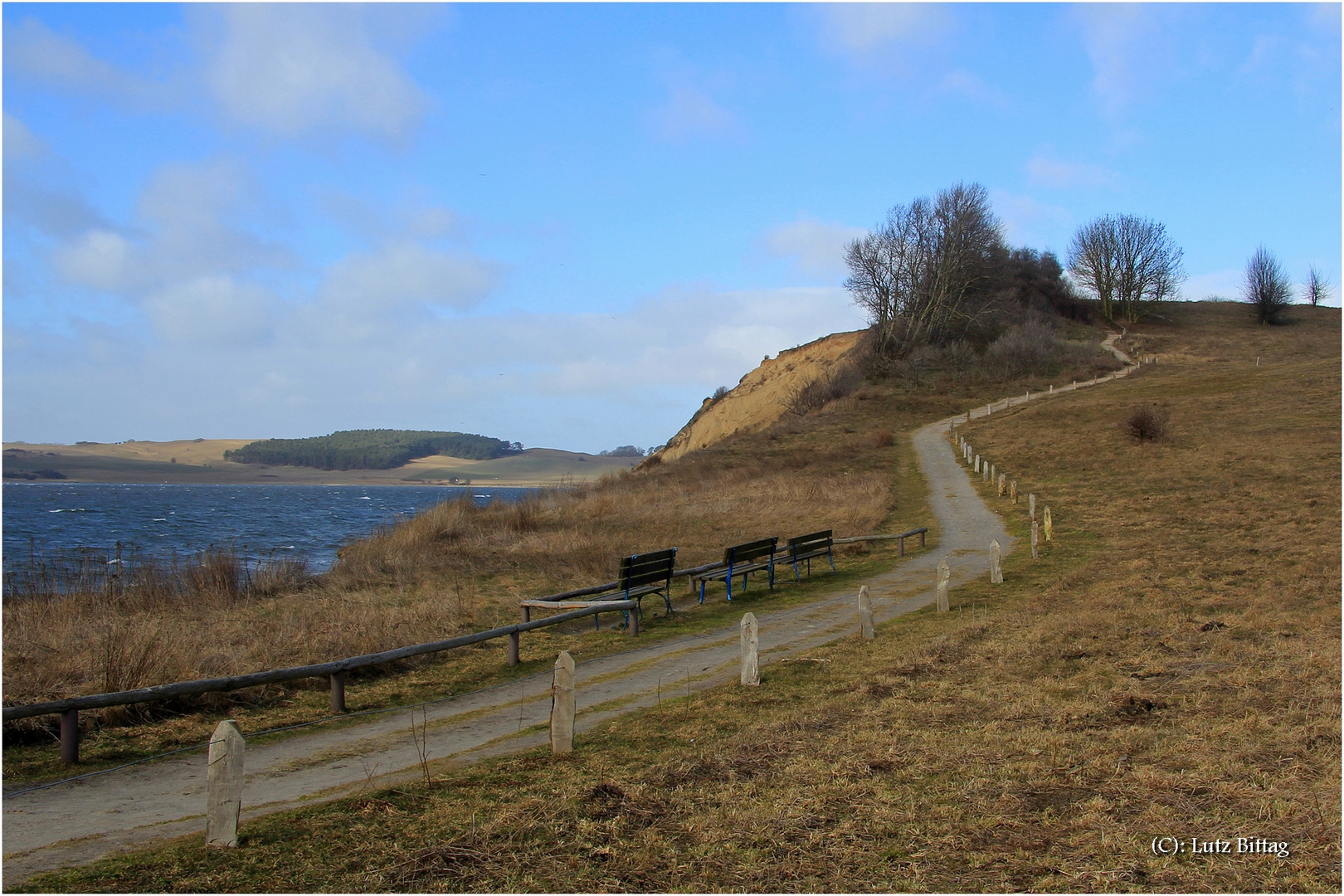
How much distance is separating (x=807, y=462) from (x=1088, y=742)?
31.5 meters

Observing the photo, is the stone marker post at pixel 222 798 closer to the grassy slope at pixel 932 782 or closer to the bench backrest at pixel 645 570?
the grassy slope at pixel 932 782

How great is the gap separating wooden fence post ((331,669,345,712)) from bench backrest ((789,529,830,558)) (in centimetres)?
952

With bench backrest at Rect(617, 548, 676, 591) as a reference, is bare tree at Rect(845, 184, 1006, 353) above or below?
above

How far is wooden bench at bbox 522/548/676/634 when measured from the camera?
1235 centimetres

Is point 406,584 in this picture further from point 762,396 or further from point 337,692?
point 762,396

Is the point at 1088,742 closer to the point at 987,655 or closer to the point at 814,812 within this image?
the point at 814,812

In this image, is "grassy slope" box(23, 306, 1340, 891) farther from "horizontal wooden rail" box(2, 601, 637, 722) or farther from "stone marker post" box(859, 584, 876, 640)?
"horizontal wooden rail" box(2, 601, 637, 722)

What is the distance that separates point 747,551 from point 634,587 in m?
2.94

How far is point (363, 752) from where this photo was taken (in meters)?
7.21

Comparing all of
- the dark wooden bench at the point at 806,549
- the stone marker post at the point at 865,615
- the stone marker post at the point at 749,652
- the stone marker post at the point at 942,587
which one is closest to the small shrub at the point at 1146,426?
the dark wooden bench at the point at 806,549

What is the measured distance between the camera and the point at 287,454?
648ft

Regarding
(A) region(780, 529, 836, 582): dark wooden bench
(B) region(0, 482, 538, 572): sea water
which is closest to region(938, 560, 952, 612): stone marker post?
(A) region(780, 529, 836, 582): dark wooden bench

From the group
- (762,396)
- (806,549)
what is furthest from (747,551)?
(762,396)

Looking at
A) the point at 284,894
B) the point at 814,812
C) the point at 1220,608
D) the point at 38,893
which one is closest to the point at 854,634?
the point at 1220,608
